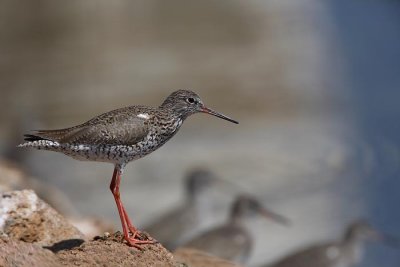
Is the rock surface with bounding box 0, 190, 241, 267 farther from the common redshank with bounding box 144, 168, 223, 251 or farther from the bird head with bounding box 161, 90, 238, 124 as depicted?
the common redshank with bounding box 144, 168, 223, 251

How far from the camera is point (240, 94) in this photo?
21.7 meters

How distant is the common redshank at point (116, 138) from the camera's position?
6598 millimetres

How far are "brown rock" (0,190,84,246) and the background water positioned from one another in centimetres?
709

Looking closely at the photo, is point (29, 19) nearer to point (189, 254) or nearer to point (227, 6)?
point (227, 6)

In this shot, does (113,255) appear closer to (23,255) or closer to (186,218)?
(23,255)

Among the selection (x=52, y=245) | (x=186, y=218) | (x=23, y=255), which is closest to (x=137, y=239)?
(x=52, y=245)

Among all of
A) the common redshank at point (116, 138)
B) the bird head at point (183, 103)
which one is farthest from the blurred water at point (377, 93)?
the common redshank at point (116, 138)

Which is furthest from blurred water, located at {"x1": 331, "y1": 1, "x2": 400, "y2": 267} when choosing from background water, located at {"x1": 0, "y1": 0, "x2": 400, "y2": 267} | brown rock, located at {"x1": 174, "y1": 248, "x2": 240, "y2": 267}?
brown rock, located at {"x1": 174, "y1": 248, "x2": 240, "y2": 267}

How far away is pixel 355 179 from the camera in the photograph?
17359mm

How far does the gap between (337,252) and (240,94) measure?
10.5 m

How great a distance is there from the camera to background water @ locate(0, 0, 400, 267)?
16.8 meters

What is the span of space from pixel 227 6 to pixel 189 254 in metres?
18.6

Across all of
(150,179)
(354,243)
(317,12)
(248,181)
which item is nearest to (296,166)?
(248,181)

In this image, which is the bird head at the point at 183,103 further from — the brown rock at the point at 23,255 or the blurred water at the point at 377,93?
the blurred water at the point at 377,93
